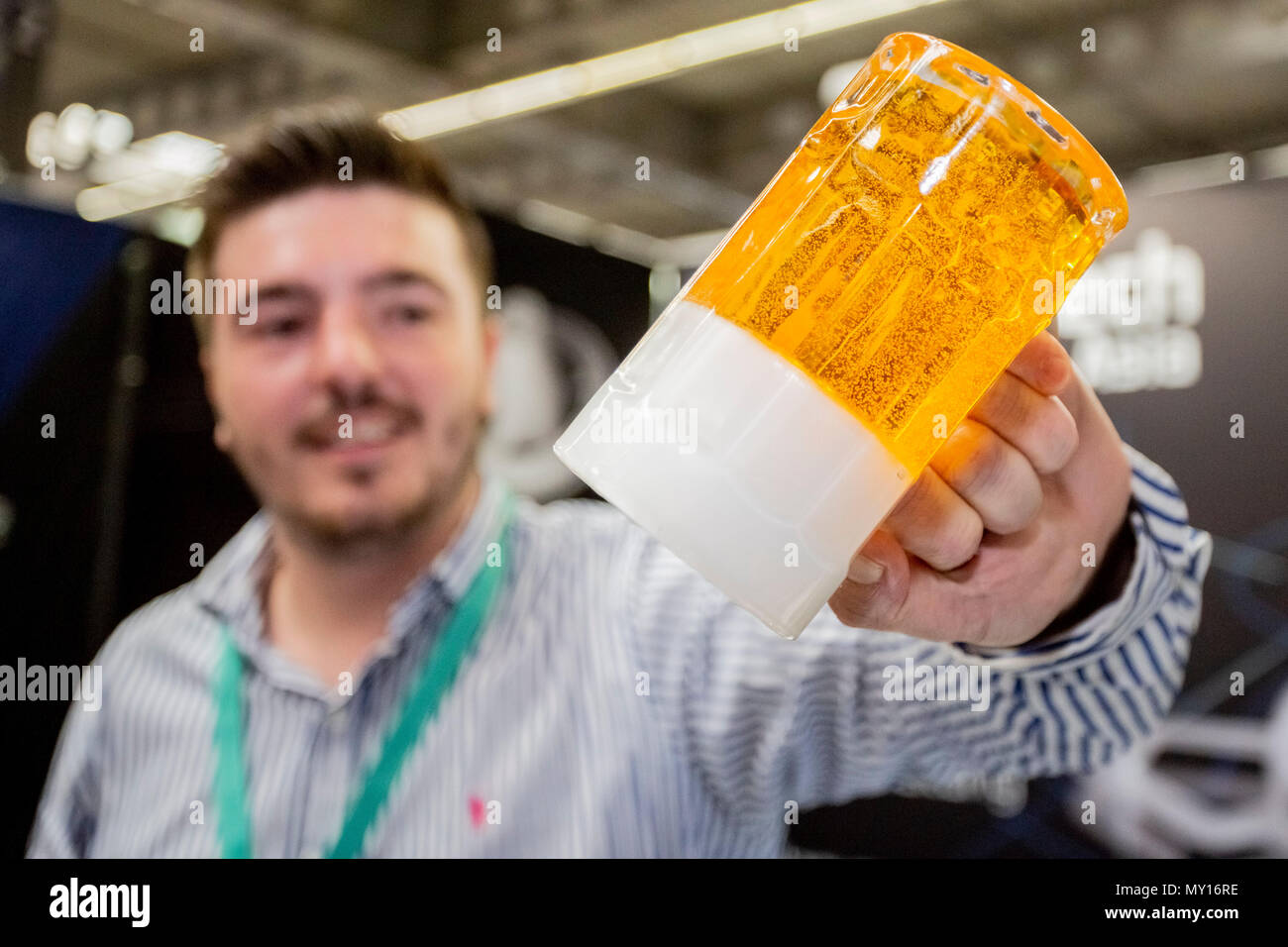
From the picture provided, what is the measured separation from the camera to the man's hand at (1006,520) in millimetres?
616

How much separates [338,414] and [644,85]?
3795 millimetres

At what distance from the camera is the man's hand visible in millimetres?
616

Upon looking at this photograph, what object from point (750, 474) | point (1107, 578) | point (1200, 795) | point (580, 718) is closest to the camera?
point (750, 474)

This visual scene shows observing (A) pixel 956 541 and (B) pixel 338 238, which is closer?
(A) pixel 956 541

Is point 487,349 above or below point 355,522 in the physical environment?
above

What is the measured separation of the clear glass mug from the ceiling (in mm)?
2634

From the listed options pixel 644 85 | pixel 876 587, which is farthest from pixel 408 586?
pixel 644 85

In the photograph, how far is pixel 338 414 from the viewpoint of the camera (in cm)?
139

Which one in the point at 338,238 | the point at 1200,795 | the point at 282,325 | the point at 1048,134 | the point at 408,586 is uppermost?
the point at 338,238

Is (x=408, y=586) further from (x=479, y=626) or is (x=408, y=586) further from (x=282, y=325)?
(x=282, y=325)

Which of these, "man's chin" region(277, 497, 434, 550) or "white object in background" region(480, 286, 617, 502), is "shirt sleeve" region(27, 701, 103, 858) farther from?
"white object in background" region(480, 286, 617, 502)

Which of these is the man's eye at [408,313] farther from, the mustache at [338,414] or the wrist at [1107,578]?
the wrist at [1107,578]

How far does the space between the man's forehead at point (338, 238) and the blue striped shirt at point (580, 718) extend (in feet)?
1.21
